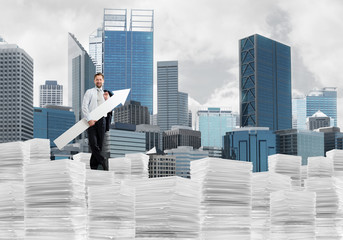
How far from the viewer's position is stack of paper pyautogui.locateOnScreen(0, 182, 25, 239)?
22.7 ft

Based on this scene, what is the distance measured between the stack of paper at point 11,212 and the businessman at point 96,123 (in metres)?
2.94

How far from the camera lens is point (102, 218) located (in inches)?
265

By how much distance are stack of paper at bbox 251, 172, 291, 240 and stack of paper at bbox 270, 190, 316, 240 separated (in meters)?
0.48

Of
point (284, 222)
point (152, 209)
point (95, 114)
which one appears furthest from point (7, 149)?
point (284, 222)

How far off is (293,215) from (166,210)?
9.25 ft

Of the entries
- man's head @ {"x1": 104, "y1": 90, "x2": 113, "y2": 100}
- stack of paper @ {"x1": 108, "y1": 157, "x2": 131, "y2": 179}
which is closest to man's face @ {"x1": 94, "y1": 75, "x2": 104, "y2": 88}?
man's head @ {"x1": 104, "y1": 90, "x2": 113, "y2": 100}

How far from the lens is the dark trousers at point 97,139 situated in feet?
32.9

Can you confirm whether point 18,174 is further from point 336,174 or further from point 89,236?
point 336,174

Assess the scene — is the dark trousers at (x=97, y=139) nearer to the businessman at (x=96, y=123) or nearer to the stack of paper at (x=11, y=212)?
the businessman at (x=96, y=123)

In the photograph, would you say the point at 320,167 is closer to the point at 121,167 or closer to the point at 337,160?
the point at 337,160

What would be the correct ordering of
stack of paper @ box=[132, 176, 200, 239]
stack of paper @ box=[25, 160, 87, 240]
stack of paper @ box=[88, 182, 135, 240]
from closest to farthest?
stack of paper @ box=[132, 176, 200, 239]
stack of paper @ box=[25, 160, 87, 240]
stack of paper @ box=[88, 182, 135, 240]

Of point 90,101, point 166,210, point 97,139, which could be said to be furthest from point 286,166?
point 166,210

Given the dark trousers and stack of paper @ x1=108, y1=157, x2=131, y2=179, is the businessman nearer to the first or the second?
the dark trousers

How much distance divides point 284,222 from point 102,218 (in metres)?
2.96
